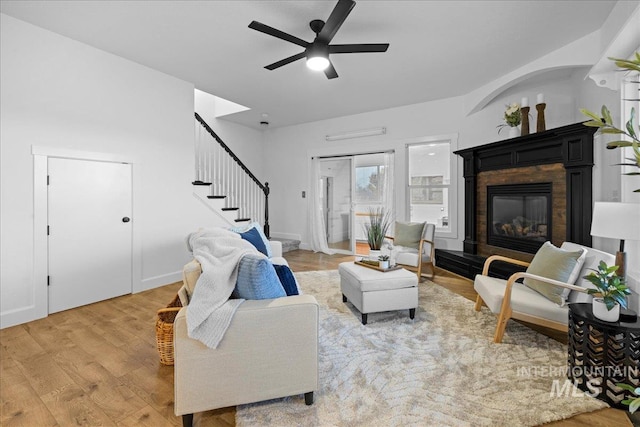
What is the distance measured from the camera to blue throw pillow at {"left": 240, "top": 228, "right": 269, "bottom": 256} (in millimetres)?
3424

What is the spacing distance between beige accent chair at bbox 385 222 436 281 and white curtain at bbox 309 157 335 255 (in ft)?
6.98

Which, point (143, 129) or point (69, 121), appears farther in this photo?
point (143, 129)

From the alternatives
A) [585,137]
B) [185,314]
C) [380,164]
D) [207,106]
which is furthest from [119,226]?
[585,137]

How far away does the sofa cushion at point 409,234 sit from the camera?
15.4 feet

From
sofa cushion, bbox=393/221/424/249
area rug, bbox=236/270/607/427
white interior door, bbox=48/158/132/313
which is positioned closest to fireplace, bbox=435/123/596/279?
sofa cushion, bbox=393/221/424/249

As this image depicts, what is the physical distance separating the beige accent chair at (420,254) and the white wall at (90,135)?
10.1 feet

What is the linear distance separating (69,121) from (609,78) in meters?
5.61

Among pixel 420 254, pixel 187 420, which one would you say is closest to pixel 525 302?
pixel 420 254

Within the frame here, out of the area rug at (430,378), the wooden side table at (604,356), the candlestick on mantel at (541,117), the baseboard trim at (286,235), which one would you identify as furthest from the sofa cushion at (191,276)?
the baseboard trim at (286,235)

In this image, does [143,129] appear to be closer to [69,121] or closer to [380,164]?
[69,121]

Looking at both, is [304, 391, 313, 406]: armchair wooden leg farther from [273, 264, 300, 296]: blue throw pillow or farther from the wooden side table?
the wooden side table

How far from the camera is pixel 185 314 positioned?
1.54 meters

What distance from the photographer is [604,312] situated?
6.07ft

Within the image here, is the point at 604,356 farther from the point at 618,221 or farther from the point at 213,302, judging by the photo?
the point at 213,302
